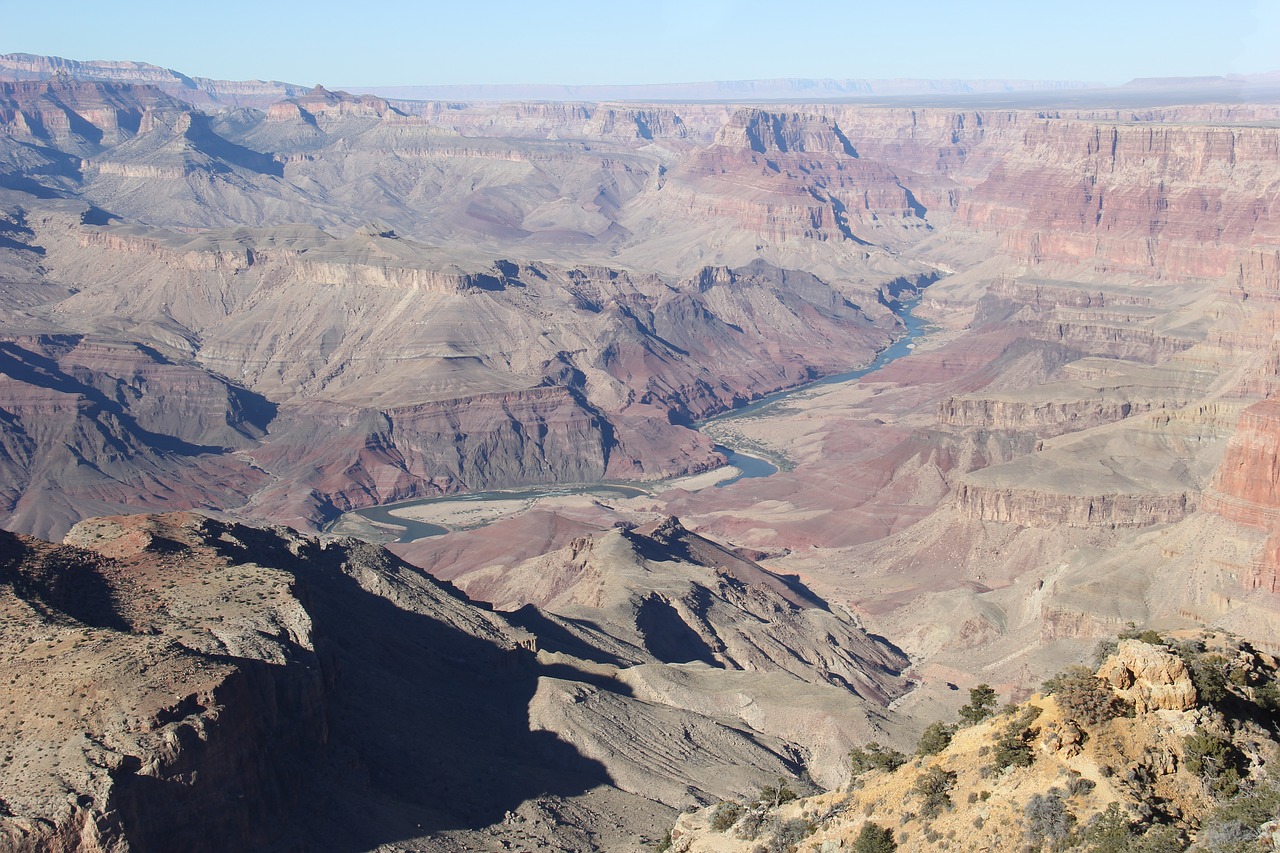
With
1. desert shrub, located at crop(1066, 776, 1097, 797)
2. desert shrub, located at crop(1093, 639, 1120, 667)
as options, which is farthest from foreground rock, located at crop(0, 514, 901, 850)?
desert shrub, located at crop(1066, 776, 1097, 797)

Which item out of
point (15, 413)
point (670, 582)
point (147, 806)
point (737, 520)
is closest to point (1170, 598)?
point (670, 582)

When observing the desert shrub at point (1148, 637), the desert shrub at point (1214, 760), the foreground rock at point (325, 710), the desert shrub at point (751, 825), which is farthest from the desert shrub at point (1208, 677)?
the foreground rock at point (325, 710)

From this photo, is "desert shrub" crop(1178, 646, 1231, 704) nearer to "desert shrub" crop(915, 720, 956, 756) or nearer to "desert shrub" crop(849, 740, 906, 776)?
"desert shrub" crop(915, 720, 956, 756)

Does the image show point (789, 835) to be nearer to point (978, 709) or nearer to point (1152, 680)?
point (978, 709)

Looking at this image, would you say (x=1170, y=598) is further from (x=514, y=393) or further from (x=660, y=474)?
(x=514, y=393)

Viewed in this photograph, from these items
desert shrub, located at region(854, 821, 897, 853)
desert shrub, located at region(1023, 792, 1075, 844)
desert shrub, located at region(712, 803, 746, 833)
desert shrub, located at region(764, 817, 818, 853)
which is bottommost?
desert shrub, located at region(712, 803, 746, 833)

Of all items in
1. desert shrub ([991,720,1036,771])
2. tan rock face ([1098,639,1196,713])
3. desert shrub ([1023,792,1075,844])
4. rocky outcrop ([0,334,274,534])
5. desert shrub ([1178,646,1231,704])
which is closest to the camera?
desert shrub ([1023,792,1075,844])
